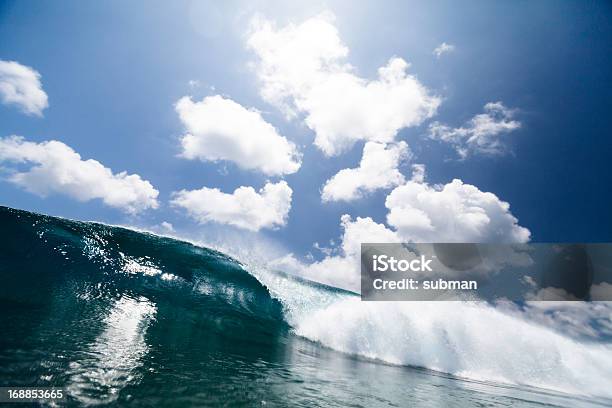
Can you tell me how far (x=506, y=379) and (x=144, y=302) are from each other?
40.3 feet

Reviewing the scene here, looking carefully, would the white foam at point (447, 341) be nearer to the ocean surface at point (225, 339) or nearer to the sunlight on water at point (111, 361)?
the ocean surface at point (225, 339)

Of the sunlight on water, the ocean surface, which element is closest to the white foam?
the ocean surface

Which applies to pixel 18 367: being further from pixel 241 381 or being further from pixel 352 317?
pixel 352 317

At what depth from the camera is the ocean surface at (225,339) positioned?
12.3ft

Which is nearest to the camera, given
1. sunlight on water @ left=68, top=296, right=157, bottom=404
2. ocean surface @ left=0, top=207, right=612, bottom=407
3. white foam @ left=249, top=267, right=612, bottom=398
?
sunlight on water @ left=68, top=296, right=157, bottom=404

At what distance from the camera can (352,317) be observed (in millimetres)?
11945

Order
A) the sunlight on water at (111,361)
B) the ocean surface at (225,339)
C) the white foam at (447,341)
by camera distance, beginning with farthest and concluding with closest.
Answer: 1. the white foam at (447,341)
2. the ocean surface at (225,339)
3. the sunlight on water at (111,361)

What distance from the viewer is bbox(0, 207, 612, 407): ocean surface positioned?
148 inches

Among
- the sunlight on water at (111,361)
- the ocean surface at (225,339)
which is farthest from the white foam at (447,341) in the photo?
the sunlight on water at (111,361)

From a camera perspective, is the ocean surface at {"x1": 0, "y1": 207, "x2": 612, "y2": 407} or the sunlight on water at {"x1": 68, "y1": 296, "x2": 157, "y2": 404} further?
the ocean surface at {"x1": 0, "y1": 207, "x2": 612, "y2": 407}

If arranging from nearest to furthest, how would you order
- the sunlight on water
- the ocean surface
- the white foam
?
the sunlight on water, the ocean surface, the white foam

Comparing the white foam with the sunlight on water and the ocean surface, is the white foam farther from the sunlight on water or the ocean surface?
the sunlight on water

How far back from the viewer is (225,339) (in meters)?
7.09

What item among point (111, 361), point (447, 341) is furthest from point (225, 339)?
point (447, 341)
